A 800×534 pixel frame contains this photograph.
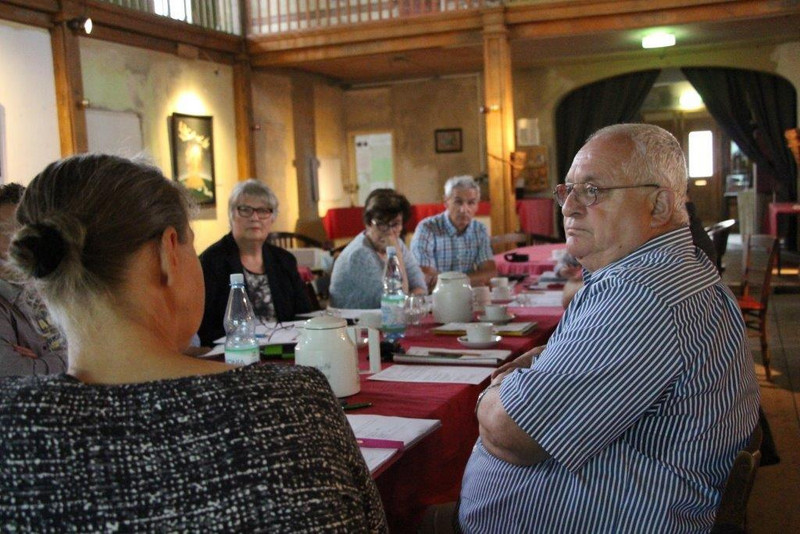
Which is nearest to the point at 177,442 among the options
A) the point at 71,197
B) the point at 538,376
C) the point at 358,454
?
the point at 358,454

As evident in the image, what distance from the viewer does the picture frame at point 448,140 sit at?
41.2 ft

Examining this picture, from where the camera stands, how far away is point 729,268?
11.0 m

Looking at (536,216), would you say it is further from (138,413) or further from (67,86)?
(138,413)

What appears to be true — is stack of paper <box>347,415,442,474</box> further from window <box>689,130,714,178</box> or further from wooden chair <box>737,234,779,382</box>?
window <box>689,130,714,178</box>

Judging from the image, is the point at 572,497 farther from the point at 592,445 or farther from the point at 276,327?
the point at 276,327

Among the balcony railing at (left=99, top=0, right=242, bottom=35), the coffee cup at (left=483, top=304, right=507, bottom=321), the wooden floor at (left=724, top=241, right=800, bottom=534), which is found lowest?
the wooden floor at (left=724, top=241, right=800, bottom=534)

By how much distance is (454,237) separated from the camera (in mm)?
5469

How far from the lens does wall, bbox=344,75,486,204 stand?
1251cm

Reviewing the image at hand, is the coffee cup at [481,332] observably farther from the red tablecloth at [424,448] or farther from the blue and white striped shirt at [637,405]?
the blue and white striped shirt at [637,405]

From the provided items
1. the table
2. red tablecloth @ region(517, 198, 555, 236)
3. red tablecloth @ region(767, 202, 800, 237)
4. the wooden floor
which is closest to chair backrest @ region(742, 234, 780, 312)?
the wooden floor

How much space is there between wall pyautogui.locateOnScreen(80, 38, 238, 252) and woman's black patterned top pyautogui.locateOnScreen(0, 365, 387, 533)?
23.1 feet

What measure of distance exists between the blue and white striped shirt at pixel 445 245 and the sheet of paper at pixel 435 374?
2.84m

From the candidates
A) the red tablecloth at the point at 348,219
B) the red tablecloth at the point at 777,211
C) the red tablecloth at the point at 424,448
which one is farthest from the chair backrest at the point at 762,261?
the red tablecloth at the point at 348,219

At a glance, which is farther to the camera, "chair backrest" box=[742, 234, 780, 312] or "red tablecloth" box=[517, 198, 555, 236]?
Result: "red tablecloth" box=[517, 198, 555, 236]
